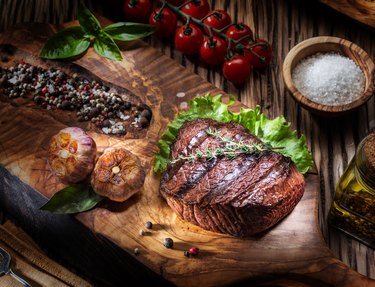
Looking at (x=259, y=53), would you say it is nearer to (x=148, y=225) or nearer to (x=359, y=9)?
(x=359, y=9)

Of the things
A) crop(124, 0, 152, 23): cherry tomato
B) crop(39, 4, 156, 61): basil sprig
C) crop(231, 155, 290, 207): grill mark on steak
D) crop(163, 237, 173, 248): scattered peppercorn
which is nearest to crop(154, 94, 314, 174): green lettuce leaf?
crop(231, 155, 290, 207): grill mark on steak

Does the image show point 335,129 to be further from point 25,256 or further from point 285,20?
point 25,256

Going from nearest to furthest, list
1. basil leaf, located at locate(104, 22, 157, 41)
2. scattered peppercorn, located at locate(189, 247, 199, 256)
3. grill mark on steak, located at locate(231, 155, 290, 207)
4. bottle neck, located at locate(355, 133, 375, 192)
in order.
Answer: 1. bottle neck, located at locate(355, 133, 375, 192)
2. grill mark on steak, located at locate(231, 155, 290, 207)
3. scattered peppercorn, located at locate(189, 247, 199, 256)
4. basil leaf, located at locate(104, 22, 157, 41)

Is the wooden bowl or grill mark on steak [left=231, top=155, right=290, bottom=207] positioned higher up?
the wooden bowl

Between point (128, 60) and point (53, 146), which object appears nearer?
point (53, 146)

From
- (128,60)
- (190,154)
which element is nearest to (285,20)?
(128,60)

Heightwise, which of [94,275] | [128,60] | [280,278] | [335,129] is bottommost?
[94,275]

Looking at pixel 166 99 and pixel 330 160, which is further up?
pixel 166 99

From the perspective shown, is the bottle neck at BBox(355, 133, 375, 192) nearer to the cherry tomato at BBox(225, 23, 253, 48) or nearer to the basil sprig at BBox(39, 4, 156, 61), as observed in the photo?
the cherry tomato at BBox(225, 23, 253, 48)

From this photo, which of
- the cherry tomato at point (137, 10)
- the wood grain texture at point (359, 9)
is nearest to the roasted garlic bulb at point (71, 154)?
the cherry tomato at point (137, 10)
